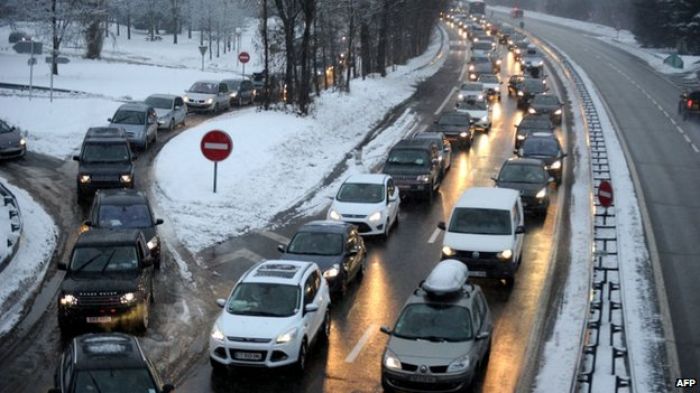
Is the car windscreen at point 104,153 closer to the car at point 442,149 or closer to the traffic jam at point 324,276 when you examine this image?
the traffic jam at point 324,276

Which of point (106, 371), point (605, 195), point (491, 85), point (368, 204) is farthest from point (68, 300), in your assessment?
point (491, 85)

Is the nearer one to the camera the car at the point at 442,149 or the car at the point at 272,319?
the car at the point at 272,319

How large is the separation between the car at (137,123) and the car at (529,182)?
14.8 m

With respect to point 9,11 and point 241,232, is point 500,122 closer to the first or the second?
point 241,232

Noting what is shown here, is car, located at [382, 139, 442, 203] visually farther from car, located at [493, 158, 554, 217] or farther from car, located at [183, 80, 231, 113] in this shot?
car, located at [183, 80, 231, 113]

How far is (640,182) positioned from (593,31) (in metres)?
97.5

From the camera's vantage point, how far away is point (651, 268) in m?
25.4

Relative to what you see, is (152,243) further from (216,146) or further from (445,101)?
(445,101)

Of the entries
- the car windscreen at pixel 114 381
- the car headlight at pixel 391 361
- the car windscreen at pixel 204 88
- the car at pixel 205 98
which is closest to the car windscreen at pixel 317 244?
the car headlight at pixel 391 361

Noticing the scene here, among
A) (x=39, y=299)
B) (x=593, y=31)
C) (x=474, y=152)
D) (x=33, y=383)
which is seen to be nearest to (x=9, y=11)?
(x=474, y=152)

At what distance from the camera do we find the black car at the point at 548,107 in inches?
1982

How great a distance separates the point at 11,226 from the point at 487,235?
11.8m

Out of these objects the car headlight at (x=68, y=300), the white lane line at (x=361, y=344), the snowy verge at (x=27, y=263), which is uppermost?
the car headlight at (x=68, y=300)

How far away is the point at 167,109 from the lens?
46.0 meters
